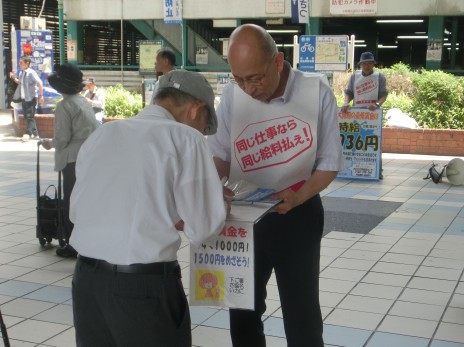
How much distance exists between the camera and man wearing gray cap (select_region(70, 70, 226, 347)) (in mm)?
2236

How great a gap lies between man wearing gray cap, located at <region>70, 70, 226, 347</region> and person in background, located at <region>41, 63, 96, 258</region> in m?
3.62

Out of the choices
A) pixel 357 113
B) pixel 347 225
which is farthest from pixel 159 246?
pixel 357 113

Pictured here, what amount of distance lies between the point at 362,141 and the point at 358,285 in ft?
17.2

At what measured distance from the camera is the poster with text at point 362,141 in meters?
10.2

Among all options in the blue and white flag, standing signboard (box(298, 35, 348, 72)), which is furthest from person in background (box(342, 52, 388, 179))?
the blue and white flag

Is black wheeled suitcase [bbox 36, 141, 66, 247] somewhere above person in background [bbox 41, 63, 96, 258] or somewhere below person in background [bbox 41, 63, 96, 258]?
below

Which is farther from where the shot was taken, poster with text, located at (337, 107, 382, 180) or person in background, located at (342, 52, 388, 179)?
poster with text, located at (337, 107, 382, 180)

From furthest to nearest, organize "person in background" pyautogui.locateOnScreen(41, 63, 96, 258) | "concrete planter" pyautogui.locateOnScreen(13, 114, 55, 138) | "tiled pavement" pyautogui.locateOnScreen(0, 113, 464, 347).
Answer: "concrete planter" pyautogui.locateOnScreen(13, 114, 55, 138) < "person in background" pyautogui.locateOnScreen(41, 63, 96, 258) < "tiled pavement" pyautogui.locateOnScreen(0, 113, 464, 347)

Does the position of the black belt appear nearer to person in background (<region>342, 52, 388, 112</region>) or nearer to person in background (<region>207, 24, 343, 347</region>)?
person in background (<region>207, 24, 343, 347</region>)

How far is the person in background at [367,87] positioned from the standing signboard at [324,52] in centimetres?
270

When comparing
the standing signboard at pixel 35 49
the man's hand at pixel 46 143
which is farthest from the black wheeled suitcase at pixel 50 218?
the standing signboard at pixel 35 49

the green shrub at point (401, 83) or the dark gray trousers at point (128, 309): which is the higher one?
the green shrub at point (401, 83)

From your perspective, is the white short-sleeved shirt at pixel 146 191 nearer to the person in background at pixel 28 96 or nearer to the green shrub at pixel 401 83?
the person in background at pixel 28 96

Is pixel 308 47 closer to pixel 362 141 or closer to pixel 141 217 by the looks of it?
pixel 362 141
